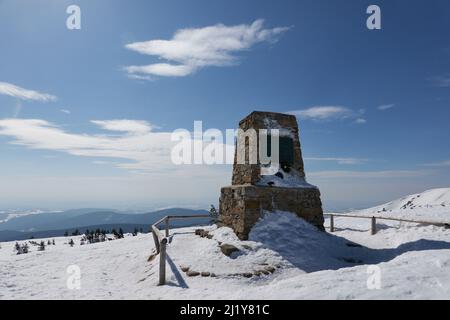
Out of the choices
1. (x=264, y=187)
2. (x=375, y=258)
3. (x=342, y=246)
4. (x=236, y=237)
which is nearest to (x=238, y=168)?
(x=264, y=187)

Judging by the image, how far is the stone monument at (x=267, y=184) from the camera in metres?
11.8

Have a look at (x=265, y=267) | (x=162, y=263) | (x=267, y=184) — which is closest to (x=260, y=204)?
(x=267, y=184)

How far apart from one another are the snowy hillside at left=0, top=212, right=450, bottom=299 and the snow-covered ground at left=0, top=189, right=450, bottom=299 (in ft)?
0.08

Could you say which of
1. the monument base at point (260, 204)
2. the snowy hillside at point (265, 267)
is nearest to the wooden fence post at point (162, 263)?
the snowy hillside at point (265, 267)

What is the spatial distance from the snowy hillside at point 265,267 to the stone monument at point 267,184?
1.62 ft

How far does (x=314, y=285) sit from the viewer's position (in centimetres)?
557

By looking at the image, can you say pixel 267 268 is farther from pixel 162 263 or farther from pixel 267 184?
pixel 267 184

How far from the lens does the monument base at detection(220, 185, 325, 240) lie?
11.6 metres

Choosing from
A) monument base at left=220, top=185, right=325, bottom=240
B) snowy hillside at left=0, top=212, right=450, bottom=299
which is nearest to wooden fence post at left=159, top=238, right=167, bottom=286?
snowy hillside at left=0, top=212, right=450, bottom=299

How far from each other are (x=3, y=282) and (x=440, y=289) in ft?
40.9

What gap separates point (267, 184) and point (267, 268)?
12.1ft

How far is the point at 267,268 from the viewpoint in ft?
31.2

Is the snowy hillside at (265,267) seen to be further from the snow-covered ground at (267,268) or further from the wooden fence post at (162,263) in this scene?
the wooden fence post at (162,263)
